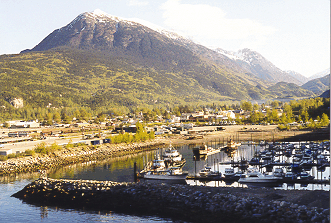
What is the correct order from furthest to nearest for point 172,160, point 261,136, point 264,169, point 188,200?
point 261,136 < point 172,160 < point 264,169 < point 188,200

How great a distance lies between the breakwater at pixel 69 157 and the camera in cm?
5733

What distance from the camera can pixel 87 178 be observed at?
1939 inches

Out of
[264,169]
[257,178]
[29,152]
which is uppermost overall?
[29,152]

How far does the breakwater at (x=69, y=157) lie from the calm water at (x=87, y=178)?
154 inches

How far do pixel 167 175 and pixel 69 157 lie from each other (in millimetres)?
27470

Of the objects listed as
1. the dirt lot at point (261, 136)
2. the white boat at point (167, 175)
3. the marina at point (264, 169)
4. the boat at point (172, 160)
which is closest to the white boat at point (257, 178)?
the marina at point (264, 169)

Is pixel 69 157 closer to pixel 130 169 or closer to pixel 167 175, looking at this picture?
pixel 130 169

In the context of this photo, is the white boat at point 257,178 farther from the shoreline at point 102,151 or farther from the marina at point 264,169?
the shoreline at point 102,151

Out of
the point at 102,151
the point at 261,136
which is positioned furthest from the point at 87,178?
the point at 261,136

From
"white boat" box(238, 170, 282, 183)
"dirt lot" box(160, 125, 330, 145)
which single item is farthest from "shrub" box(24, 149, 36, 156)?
"white boat" box(238, 170, 282, 183)

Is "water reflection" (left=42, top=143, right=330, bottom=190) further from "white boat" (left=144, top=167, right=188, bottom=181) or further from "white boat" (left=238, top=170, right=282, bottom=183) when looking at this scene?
"white boat" (left=144, top=167, right=188, bottom=181)

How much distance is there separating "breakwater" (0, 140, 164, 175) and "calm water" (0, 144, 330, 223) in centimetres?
391

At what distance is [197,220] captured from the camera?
2995cm

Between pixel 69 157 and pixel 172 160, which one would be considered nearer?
pixel 172 160
